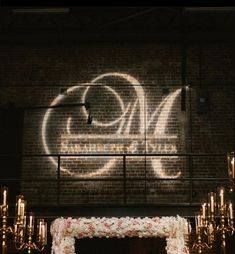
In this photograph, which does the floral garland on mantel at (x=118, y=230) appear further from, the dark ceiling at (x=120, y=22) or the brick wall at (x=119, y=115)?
the dark ceiling at (x=120, y=22)

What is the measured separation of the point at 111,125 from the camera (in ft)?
35.5

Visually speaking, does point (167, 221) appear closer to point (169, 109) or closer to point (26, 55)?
point (169, 109)

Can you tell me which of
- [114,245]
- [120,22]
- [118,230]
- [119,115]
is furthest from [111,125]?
[114,245]

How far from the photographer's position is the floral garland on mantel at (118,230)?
8.48 m

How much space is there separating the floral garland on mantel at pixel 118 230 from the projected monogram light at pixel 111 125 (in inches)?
84.8

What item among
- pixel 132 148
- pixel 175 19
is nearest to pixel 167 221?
pixel 132 148

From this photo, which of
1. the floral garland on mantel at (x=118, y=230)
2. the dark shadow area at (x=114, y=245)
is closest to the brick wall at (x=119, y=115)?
the dark shadow area at (x=114, y=245)

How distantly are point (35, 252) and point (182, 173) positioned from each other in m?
3.56

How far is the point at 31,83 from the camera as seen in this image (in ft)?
36.1

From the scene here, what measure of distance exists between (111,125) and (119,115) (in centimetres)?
27

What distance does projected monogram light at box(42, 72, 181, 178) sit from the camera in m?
10.7

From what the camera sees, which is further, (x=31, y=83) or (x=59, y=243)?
(x=31, y=83)

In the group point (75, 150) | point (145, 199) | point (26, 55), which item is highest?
point (26, 55)

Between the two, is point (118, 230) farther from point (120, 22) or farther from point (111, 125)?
point (120, 22)
